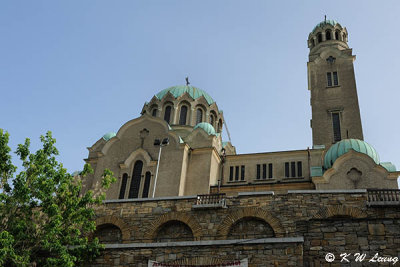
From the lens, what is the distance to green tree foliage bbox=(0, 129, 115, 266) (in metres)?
15.2

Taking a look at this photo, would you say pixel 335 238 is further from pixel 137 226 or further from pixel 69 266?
pixel 69 266

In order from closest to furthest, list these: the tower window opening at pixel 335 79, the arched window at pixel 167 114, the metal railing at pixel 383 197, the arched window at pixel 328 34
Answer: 1. the metal railing at pixel 383 197
2. the tower window opening at pixel 335 79
3. the arched window at pixel 167 114
4. the arched window at pixel 328 34

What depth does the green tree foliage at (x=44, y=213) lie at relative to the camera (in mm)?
15219

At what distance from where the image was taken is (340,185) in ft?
84.9

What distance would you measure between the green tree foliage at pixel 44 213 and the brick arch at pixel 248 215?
15.7 feet

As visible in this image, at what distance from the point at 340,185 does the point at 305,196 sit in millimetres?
10530

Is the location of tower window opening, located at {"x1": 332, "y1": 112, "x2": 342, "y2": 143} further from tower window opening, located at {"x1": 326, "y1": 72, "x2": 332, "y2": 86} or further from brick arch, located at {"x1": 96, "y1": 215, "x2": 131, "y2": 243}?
brick arch, located at {"x1": 96, "y1": 215, "x2": 131, "y2": 243}

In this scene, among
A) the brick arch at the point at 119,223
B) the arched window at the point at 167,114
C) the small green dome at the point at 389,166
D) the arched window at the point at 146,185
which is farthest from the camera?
the arched window at the point at 167,114

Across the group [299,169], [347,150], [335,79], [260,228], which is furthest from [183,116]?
[260,228]

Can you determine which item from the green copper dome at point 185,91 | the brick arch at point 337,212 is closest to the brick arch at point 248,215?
the brick arch at point 337,212

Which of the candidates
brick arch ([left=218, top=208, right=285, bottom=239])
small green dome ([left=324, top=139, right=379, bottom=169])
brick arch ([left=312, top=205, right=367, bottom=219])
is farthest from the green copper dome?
brick arch ([left=312, top=205, right=367, bottom=219])

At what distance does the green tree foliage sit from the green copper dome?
71.1 ft

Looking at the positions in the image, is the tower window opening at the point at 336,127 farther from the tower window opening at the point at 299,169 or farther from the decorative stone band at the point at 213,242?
the decorative stone band at the point at 213,242

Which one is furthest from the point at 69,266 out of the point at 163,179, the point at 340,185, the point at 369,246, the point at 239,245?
the point at 340,185
